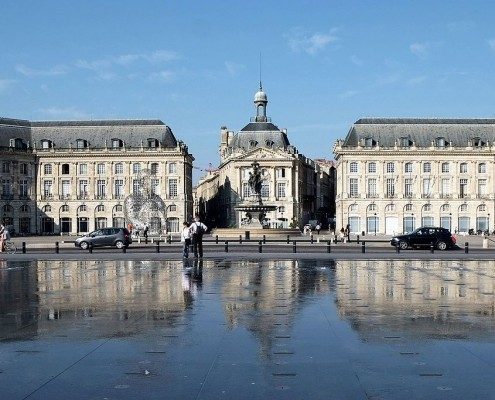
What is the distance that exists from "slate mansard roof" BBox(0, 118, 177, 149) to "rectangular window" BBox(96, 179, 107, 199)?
5.59 metres

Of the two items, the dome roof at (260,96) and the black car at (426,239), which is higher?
the dome roof at (260,96)

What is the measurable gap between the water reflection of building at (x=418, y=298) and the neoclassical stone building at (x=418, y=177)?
7967 centimetres

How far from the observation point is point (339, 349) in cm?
1116

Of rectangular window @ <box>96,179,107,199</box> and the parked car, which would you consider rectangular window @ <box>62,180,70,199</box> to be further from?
the parked car

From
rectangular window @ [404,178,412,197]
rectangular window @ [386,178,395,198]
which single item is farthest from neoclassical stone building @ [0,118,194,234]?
rectangular window @ [404,178,412,197]

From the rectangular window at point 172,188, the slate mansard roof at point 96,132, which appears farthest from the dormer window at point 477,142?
the rectangular window at point 172,188

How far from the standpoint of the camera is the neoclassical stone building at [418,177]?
108 m

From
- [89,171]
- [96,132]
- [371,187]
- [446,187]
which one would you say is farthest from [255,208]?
[446,187]

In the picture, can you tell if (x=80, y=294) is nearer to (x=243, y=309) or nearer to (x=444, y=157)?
(x=243, y=309)

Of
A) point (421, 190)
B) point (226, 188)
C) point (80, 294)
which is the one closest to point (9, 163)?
point (226, 188)

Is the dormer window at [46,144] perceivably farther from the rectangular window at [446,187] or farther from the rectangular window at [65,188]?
the rectangular window at [446,187]

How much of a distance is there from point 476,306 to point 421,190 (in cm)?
9505

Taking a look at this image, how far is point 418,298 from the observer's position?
1784 centimetres

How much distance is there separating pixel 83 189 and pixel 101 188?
2777 mm
